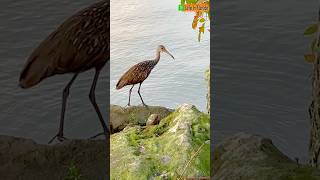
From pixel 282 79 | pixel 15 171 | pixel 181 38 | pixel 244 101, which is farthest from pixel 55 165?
pixel 282 79

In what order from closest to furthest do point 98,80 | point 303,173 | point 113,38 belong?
point 303,173, point 113,38, point 98,80

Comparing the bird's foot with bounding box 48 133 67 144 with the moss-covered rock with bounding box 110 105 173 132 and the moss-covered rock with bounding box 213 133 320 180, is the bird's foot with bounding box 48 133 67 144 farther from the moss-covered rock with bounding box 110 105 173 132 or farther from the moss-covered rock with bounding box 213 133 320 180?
the moss-covered rock with bounding box 213 133 320 180

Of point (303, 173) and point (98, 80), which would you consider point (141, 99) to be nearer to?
point (98, 80)

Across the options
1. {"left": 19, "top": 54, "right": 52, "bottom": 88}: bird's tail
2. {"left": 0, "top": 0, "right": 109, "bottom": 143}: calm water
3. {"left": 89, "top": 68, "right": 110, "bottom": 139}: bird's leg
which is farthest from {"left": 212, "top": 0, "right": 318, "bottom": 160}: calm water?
{"left": 19, "top": 54, "right": 52, "bottom": 88}: bird's tail

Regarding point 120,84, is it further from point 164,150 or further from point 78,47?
point 164,150

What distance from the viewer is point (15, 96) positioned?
5344mm

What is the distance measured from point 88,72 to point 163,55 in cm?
66

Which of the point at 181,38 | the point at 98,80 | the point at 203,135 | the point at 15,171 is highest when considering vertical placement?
the point at 181,38

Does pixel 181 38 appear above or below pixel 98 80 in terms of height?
above

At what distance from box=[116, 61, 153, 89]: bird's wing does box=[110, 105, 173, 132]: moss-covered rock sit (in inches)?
7.1

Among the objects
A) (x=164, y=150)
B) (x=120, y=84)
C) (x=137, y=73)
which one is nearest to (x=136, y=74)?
(x=137, y=73)

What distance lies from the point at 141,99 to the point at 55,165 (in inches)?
39.3

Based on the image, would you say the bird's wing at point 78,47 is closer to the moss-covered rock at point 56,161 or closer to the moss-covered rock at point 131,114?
the moss-covered rock at point 131,114

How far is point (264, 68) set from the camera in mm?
6445
